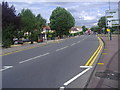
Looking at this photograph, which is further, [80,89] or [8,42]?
[8,42]

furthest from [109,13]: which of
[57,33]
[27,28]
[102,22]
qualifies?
[102,22]

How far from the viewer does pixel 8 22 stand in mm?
32562

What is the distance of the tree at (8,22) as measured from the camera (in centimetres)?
3112

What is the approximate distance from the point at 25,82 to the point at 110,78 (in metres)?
3.39

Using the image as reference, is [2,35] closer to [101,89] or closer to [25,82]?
[25,82]

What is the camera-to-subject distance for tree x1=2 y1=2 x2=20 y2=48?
31120 mm

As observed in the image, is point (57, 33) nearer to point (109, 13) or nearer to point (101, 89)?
point (109, 13)

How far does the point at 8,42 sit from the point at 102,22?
4919 inches

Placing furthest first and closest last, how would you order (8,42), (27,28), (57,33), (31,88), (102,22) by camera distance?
1. (102,22)
2. (57,33)
3. (27,28)
4. (8,42)
5. (31,88)

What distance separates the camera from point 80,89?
21.0 ft

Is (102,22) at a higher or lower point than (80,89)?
higher

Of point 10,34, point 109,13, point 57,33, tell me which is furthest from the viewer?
point 57,33

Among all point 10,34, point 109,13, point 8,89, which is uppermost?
point 109,13

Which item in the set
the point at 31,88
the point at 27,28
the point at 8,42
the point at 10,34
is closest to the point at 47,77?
the point at 31,88
